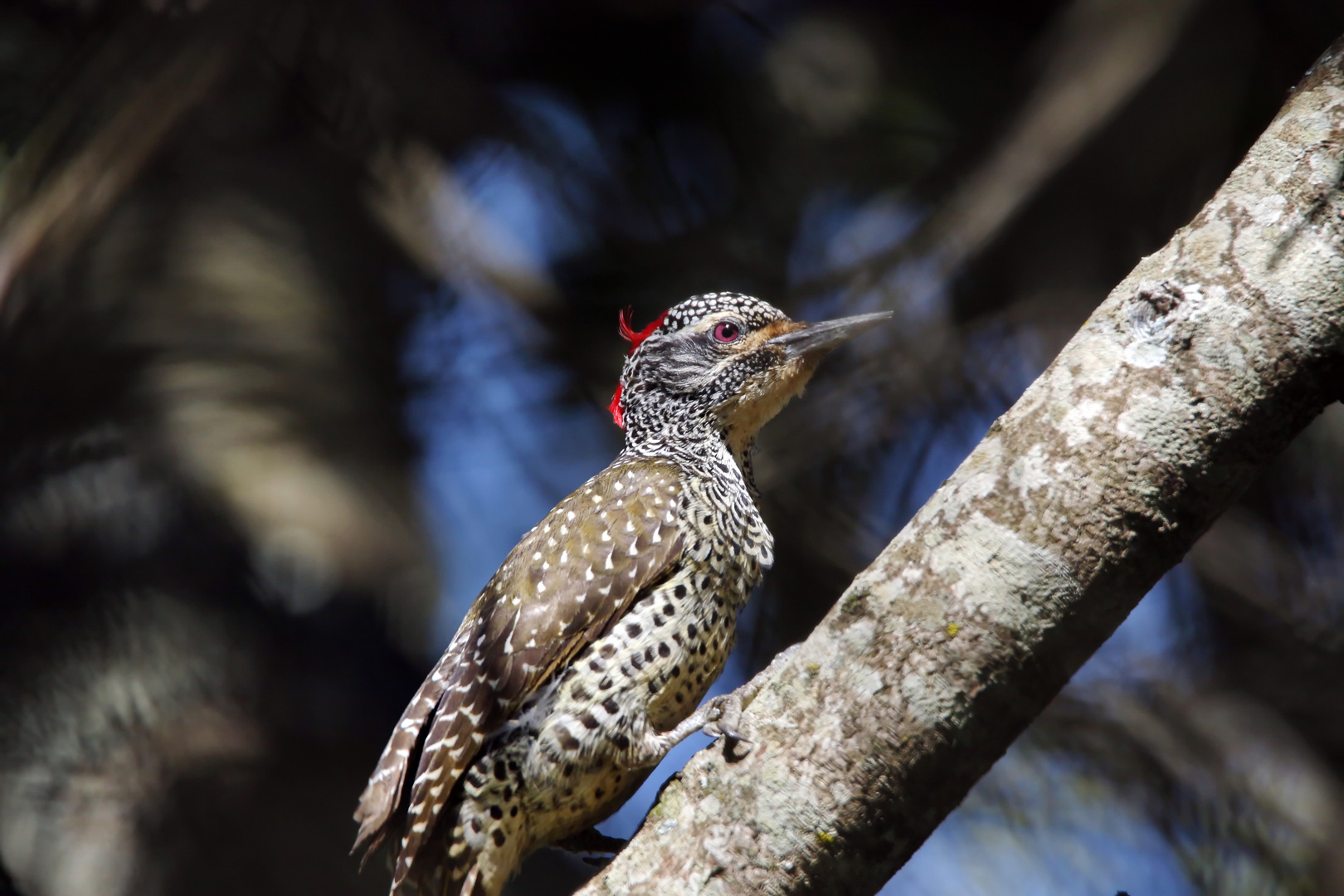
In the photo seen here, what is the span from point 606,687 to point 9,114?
3922mm

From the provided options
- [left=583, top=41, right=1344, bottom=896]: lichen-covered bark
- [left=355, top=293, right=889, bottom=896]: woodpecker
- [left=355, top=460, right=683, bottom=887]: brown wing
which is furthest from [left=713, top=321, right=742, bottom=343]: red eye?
[left=583, top=41, right=1344, bottom=896]: lichen-covered bark

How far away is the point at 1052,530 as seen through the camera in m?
1.98

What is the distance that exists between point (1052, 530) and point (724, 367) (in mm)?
1828

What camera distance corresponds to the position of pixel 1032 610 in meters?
1.97

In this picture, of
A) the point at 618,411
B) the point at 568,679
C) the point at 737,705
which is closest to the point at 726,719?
the point at 737,705

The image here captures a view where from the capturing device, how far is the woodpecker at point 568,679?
2891 mm

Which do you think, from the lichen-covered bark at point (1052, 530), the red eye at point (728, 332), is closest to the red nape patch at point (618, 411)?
the red eye at point (728, 332)

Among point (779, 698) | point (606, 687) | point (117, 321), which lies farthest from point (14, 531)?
point (779, 698)

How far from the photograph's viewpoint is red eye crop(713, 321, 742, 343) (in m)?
3.73

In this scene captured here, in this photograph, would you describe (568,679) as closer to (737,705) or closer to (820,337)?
(737,705)

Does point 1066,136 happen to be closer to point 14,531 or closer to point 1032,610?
point 1032,610

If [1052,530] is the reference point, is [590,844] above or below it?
below

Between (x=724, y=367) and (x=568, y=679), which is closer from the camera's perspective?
(x=568, y=679)

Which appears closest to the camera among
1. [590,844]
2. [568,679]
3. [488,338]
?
[568,679]
